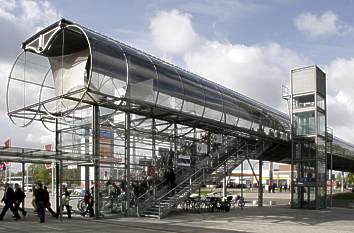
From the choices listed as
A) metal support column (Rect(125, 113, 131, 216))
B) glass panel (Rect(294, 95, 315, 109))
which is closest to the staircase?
metal support column (Rect(125, 113, 131, 216))

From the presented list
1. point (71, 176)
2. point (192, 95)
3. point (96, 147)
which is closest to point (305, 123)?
point (192, 95)

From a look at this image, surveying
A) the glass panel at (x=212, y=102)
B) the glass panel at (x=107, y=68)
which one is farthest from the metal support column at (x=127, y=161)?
the glass panel at (x=212, y=102)

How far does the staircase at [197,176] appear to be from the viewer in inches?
889

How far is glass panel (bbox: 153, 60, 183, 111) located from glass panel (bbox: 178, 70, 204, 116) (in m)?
0.48

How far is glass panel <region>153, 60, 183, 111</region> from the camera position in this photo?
22.4 metres

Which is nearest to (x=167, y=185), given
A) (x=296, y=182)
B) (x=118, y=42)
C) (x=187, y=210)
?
(x=187, y=210)

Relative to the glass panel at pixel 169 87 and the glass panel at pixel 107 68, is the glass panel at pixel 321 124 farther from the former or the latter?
the glass panel at pixel 107 68

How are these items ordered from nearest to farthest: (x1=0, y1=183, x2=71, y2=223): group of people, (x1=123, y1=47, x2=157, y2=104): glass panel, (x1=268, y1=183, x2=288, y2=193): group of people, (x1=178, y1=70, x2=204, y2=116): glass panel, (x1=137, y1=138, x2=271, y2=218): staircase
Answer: (x1=0, y1=183, x2=71, y2=223): group of people
(x1=123, y1=47, x2=157, y2=104): glass panel
(x1=137, y1=138, x2=271, y2=218): staircase
(x1=178, y1=70, x2=204, y2=116): glass panel
(x1=268, y1=183, x2=288, y2=193): group of people

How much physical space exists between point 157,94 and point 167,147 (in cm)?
495

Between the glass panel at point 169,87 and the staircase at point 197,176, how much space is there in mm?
4273

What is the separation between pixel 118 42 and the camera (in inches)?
852

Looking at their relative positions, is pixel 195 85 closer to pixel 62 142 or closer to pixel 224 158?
pixel 224 158

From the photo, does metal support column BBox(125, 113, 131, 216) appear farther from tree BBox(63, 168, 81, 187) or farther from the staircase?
tree BBox(63, 168, 81, 187)

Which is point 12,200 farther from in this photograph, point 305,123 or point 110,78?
point 305,123
